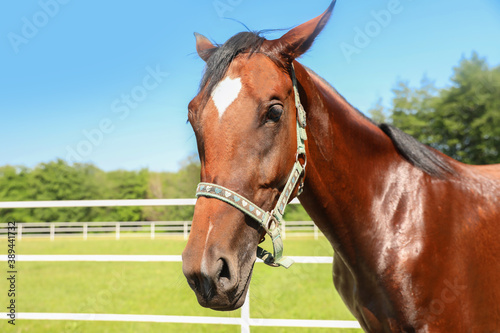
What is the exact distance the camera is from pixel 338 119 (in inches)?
73.6

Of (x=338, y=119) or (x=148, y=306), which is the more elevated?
(x=338, y=119)

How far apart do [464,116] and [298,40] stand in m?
36.6

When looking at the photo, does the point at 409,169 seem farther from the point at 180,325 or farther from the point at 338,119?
the point at 180,325

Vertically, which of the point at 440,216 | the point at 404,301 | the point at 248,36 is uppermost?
the point at 248,36

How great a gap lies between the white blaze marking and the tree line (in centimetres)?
2283

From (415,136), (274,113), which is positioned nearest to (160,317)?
(274,113)

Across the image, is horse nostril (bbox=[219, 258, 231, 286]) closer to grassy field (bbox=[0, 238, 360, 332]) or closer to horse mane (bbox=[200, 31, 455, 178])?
horse mane (bbox=[200, 31, 455, 178])

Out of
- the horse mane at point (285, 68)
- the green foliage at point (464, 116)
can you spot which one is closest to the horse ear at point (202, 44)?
the horse mane at point (285, 68)

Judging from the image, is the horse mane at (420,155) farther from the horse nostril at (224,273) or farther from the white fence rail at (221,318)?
the white fence rail at (221,318)

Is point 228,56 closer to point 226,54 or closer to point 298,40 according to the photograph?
point 226,54

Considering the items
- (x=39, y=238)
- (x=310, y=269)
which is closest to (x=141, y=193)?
(x=39, y=238)

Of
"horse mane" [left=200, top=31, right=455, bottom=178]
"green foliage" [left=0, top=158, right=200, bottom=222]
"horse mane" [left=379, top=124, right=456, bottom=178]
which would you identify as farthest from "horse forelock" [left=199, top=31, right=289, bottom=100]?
"green foliage" [left=0, top=158, right=200, bottom=222]

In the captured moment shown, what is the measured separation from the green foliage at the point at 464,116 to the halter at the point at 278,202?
1310 inches

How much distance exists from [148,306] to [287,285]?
121 inches
